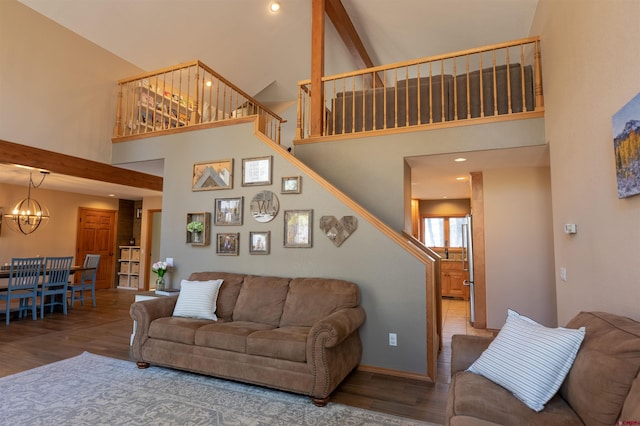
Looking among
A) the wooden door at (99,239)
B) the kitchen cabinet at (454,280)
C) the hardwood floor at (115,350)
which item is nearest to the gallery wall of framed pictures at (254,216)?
the hardwood floor at (115,350)

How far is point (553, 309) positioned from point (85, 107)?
24.4 feet

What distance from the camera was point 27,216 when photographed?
6.94 meters

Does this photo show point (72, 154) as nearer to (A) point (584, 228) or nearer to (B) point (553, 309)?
(A) point (584, 228)

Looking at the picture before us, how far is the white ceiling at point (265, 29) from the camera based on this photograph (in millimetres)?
4891

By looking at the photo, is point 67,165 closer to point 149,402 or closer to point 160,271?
point 160,271

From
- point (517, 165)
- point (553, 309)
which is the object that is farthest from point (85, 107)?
point (553, 309)

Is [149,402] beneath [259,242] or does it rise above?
beneath

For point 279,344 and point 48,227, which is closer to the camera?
point 279,344

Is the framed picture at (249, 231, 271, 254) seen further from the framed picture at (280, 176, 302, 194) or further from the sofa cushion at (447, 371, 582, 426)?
the sofa cushion at (447, 371, 582, 426)

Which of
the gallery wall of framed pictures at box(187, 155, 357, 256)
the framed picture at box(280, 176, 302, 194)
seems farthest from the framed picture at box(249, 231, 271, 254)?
the framed picture at box(280, 176, 302, 194)

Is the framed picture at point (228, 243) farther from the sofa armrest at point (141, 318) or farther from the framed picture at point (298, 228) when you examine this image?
the sofa armrest at point (141, 318)

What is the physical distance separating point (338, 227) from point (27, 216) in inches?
280

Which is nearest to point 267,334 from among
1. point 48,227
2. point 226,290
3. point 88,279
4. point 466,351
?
point 226,290

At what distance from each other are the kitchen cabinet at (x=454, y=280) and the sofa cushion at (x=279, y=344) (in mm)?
5614
